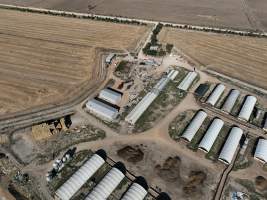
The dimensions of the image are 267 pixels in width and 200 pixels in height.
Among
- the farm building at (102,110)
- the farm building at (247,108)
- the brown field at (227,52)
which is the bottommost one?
the farm building at (102,110)

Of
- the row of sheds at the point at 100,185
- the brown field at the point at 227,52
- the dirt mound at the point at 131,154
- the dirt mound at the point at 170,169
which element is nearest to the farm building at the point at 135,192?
the row of sheds at the point at 100,185

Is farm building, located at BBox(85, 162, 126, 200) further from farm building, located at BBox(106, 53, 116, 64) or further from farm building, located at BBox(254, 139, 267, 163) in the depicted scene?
farm building, located at BBox(106, 53, 116, 64)

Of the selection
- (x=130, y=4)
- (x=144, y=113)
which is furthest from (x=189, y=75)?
(x=130, y=4)

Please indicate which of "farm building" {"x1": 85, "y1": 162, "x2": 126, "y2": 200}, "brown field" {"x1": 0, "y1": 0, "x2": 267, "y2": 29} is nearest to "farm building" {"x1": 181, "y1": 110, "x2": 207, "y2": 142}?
"farm building" {"x1": 85, "y1": 162, "x2": 126, "y2": 200}

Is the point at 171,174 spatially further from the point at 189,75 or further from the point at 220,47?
the point at 220,47

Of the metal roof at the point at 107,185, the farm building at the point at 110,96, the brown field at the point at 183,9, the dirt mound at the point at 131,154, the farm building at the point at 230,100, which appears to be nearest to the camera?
the metal roof at the point at 107,185

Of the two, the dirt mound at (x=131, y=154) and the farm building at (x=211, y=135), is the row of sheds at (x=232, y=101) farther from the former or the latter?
the dirt mound at (x=131, y=154)

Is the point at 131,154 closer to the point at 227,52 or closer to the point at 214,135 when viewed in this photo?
the point at 214,135
